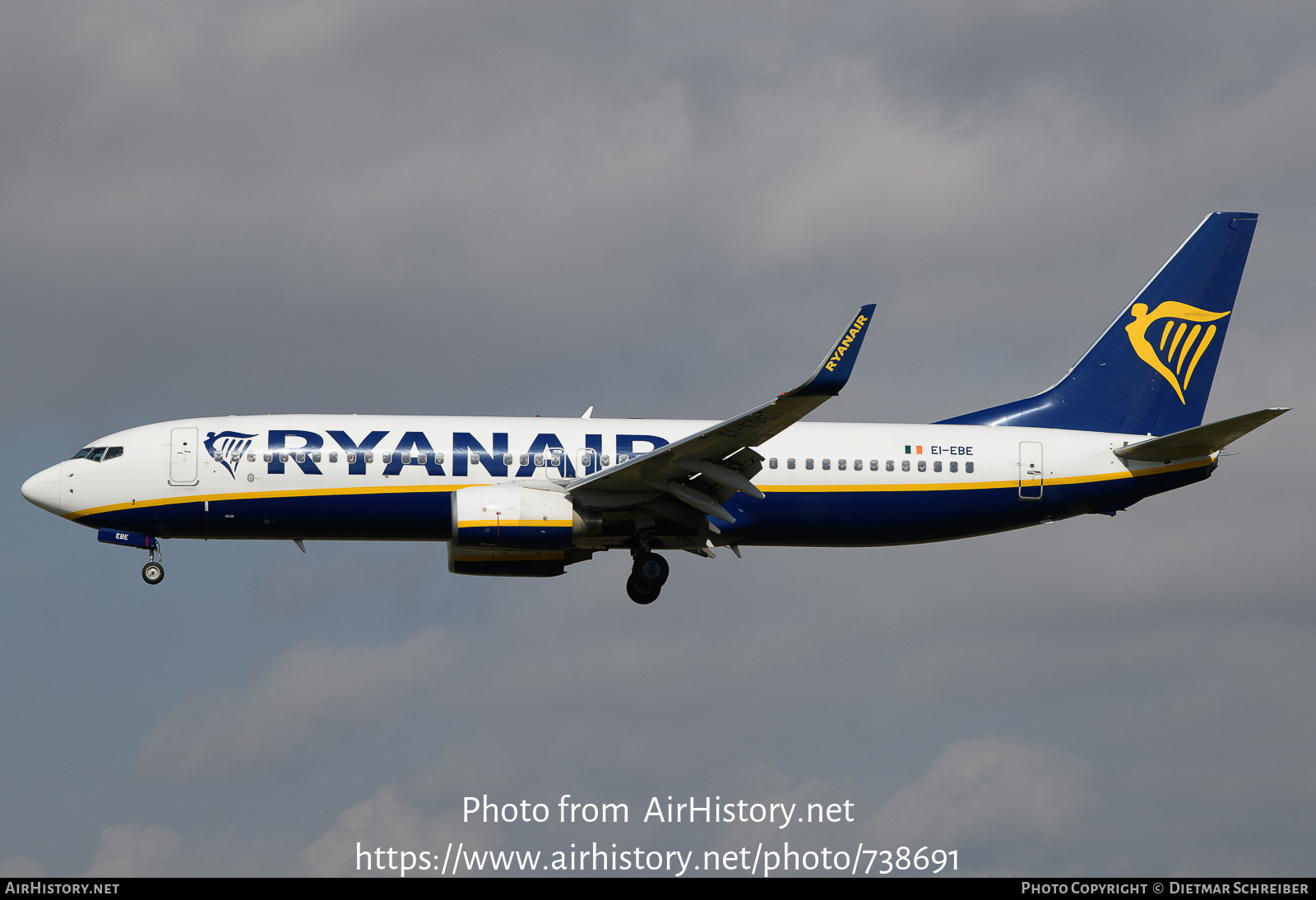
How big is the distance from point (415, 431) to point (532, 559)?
4.63 m

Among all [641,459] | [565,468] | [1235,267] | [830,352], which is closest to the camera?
[830,352]

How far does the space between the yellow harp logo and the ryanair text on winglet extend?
1540 cm

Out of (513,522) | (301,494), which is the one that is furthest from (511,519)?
(301,494)

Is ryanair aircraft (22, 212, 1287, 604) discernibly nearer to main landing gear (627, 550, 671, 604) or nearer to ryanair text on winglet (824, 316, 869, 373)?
main landing gear (627, 550, 671, 604)

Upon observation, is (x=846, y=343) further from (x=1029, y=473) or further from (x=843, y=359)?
(x=1029, y=473)

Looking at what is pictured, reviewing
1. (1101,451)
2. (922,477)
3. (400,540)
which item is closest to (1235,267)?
(1101,451)

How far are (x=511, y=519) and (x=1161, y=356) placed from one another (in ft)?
66.5

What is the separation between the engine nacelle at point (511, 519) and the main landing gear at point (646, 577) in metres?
2.58

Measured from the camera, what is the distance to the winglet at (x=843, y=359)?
29859 mm

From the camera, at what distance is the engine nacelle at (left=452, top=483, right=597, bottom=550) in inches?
1325

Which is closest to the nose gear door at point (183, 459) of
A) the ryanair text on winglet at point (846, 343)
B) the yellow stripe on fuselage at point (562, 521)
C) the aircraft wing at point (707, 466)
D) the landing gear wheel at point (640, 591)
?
the yellow stripe on fuselage at point (562, 521)

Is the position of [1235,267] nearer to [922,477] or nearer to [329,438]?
[922,477]

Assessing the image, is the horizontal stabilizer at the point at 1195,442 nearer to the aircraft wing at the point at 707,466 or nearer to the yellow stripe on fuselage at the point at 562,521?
the yellow stripe on fuselage at the point at 562,521

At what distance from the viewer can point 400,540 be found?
3588 cm
